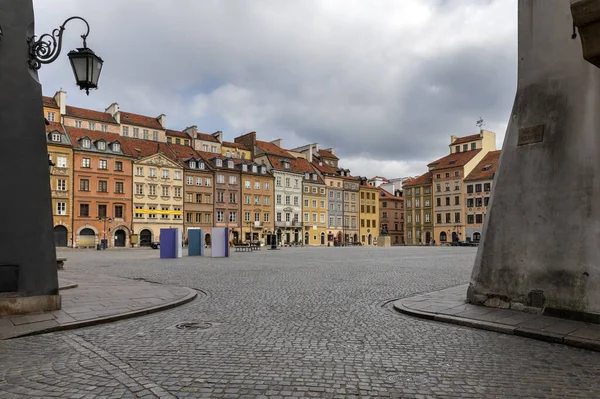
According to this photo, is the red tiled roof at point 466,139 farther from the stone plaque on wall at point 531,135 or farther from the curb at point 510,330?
the curb at point 510,330

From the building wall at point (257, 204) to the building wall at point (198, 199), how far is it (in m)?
6.43

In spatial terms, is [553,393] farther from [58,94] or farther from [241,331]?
[58,94]

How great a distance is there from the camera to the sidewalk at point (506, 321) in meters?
6.80

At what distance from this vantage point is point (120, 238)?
216 feet

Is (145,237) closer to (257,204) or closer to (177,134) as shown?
(257,204)

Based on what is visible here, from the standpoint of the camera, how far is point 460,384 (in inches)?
194

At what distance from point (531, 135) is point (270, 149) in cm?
8135

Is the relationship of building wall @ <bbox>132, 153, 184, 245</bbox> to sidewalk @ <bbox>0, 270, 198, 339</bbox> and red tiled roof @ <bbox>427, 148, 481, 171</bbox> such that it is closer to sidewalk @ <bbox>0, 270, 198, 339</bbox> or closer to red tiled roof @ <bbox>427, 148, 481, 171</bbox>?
red tiled roof @ <bbox>427, 148, 481, 171</bbox>

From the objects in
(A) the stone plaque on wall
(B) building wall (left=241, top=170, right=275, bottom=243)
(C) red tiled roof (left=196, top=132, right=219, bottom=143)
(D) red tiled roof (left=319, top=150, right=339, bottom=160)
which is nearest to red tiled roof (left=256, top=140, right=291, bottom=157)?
(B) building wall (left=241, top=170, right=275, bottom=243)

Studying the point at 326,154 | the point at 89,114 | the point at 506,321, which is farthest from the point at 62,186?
the point at 506,321

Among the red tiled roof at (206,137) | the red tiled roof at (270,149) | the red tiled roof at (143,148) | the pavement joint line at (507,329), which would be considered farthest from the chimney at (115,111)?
the pavement joint line at (507,329)

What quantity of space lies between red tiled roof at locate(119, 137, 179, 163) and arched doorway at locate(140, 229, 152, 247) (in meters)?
11.3

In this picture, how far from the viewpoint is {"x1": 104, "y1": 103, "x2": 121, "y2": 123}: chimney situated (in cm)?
7438

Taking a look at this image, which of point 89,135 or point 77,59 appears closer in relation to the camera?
point 77,59
